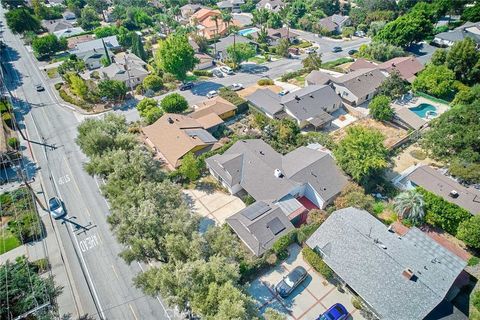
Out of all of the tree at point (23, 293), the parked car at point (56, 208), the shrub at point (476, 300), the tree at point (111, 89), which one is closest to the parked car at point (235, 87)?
the tree at point (111, 89)

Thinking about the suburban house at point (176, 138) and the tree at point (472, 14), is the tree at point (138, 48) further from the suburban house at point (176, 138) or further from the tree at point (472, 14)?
the tree at point (472, 14)

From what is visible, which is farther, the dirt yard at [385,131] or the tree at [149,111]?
the tree at [149,111]

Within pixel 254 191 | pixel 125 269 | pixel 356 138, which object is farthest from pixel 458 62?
pixel 125 269

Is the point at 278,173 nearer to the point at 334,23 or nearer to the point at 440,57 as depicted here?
the point at 440,57

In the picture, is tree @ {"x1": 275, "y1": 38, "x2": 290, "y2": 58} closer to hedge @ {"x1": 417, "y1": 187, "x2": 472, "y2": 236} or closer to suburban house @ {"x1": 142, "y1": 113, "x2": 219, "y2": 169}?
suburban house @ {"x1": 142, "y1": 113, "x2": 219, "y2": 169}

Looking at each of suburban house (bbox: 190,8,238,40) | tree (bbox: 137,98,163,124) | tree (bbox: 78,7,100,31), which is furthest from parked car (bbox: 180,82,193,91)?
tree (bbox: 78,7,100,31)

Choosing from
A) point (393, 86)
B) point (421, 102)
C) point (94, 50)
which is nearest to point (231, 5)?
point (94, 50)

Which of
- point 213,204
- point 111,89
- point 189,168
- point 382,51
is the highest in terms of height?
point 111,89
